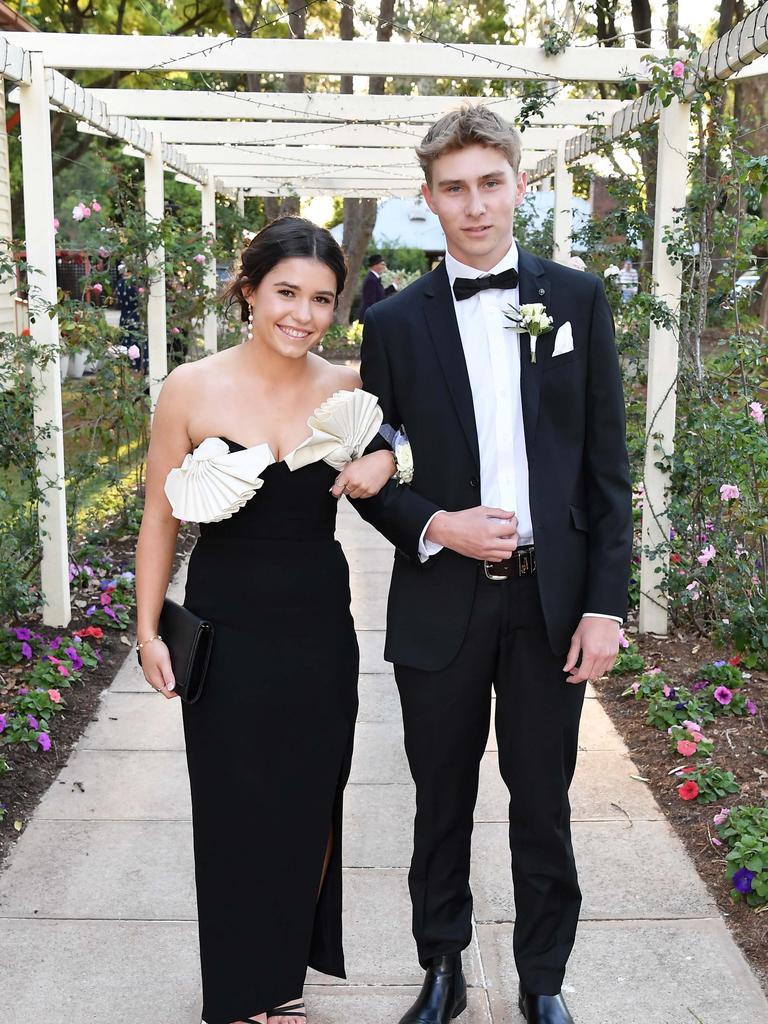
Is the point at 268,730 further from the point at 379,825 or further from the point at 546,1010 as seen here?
the point at 379,825

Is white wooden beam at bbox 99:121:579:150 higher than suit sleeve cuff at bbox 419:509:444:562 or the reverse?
higher

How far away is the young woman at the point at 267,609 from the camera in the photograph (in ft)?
8.87

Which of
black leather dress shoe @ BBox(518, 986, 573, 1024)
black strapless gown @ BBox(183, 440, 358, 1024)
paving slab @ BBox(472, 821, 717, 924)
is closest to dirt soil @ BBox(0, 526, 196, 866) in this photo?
black strapless gown @ BBox(183, 440, 358, 1024)

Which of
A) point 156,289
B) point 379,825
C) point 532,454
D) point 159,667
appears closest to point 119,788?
point 379,825

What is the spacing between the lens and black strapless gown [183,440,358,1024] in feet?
9.01

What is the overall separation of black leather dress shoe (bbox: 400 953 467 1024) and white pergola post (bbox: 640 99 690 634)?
121 inches

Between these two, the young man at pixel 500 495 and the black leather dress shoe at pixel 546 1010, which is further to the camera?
the black leather dress shoe at pixel 546 1010

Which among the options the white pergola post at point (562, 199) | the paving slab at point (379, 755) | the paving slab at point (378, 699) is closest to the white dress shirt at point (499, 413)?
the paving slab at point (379, 755)

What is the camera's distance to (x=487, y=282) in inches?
104

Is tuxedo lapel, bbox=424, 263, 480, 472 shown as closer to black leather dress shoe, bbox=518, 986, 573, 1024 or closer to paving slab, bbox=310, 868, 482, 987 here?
black leather dress shoe, bbox=518, 986, 573, 1024

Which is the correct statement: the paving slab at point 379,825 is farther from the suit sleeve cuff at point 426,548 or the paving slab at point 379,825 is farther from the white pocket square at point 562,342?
the white pocket square at point 562,342

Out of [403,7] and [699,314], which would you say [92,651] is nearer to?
[699,314]

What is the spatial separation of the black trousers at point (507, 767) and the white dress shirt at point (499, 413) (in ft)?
0.52

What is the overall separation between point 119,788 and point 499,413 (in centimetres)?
248
